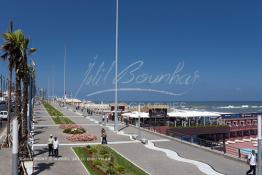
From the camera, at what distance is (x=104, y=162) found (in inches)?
890

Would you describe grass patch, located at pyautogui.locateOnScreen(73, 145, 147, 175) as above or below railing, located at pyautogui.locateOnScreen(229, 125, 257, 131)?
above

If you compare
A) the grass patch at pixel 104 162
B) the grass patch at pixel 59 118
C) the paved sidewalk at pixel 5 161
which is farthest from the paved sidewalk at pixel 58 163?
the grass patch at pixel 59 118

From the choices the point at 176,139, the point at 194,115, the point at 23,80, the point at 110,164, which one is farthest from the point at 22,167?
the point at 194,115

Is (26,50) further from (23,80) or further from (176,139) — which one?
(176,139)

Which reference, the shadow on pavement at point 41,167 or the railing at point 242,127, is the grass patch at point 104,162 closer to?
the shadow on pavement at point 41,167

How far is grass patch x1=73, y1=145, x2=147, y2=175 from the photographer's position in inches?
790

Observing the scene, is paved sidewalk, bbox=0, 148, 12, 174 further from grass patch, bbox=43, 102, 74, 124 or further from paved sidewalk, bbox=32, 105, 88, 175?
grass patch, bbox=43, 102, 74, 124

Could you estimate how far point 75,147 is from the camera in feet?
93.0

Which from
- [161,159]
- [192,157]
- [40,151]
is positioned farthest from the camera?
[40,151]

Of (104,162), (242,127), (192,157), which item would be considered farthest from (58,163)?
(242,127)

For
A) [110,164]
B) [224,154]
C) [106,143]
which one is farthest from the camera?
[106,143]

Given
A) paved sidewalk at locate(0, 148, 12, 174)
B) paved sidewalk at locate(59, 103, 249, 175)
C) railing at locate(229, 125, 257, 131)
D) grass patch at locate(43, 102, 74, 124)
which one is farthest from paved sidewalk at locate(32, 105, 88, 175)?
railing at locate(229, 125, 257, 131)

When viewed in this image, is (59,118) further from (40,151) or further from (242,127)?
(40,151)

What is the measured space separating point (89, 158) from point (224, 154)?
913 centimetres
